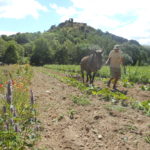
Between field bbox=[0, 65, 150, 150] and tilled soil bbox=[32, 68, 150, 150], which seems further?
tilled soil bbox=[32, 68, 150, 150]

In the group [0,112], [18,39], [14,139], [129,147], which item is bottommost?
[129,147]

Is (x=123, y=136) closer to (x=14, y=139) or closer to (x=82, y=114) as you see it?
(x=82, y=114)

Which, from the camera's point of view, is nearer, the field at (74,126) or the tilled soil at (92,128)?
the field at (74,126)

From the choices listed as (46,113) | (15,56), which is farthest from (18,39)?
(46,113)

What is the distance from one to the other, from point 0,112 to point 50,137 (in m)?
1.04

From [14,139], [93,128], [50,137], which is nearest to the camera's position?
[14,139]

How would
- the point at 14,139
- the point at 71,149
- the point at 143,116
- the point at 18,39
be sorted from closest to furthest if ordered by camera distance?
the point at 14,139 → the point at 71,149 → the point at 143,116 → the point at 18,39

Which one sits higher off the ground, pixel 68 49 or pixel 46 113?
pixel 68 49

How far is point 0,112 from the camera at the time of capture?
4.14m

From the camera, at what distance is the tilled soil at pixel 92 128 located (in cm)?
424

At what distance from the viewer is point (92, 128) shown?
16.6 ft

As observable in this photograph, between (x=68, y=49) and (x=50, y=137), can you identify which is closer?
(x=50, y=137)

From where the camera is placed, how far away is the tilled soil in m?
4.24

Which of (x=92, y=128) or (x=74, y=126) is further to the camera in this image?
(x=74, y=126)
